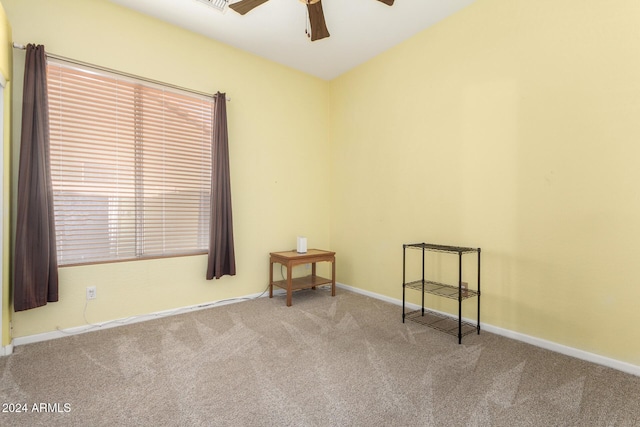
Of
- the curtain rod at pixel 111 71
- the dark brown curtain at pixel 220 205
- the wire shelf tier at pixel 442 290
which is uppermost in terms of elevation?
the curtain rod at pixel 111 71

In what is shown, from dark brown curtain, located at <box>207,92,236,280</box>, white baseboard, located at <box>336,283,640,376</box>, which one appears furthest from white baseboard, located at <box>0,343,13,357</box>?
white baseboard, located at <box>336,283,640,376</box>

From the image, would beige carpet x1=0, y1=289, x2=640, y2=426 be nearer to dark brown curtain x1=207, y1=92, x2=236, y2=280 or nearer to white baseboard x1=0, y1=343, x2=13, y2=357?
white baseboard x1=0, y1=343, x2=13, y2=357

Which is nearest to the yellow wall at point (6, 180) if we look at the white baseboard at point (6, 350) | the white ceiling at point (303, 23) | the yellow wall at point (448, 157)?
the white baseboard at point (6, 350)

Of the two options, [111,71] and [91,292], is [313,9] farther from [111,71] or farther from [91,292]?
[91,292]

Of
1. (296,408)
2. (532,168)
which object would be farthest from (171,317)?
(532,168)

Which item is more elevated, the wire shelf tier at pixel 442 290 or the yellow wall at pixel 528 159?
the yellow wall at pixel 528 159

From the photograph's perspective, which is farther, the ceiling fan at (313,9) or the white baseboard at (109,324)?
the white baseboard at (109,324)

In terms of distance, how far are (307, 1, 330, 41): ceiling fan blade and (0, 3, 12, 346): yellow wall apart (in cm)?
210

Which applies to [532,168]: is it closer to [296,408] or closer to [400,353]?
[400,353]

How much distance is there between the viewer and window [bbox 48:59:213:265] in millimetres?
2467

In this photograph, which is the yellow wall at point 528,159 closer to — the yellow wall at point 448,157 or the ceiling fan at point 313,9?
the yellow wall at point 448,157

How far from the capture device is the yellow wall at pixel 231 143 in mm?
2445

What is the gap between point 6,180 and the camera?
2.16 m

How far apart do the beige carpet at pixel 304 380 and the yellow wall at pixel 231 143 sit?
1.18 feet
